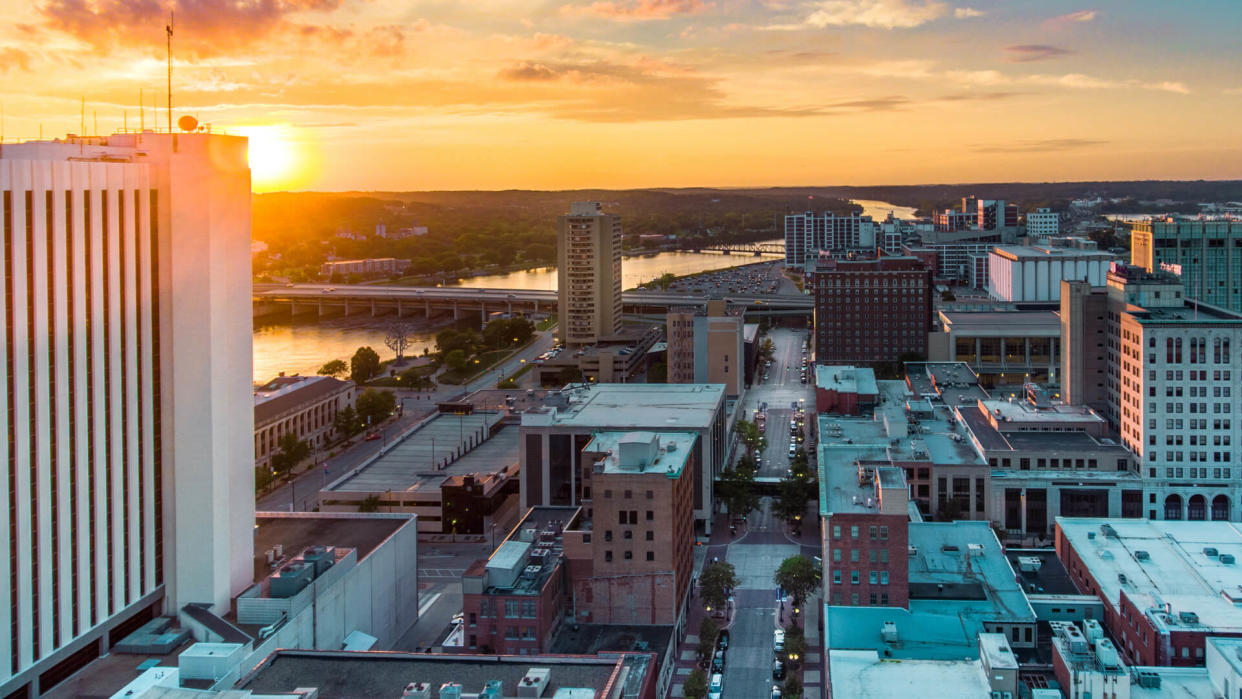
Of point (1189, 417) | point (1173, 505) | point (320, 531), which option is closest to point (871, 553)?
point (320, 531)

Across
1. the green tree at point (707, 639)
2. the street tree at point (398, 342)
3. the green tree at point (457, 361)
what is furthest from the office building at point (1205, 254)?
the street tree at point (398, 342)

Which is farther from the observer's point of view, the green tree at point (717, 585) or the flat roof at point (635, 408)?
the flat roof at point (635, 408)

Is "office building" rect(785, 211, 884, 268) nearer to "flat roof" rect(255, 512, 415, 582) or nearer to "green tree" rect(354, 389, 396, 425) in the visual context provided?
"green tree" rect(354, 389, 396, 425)

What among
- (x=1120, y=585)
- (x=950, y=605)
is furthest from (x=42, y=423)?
(x=1120, y=585)

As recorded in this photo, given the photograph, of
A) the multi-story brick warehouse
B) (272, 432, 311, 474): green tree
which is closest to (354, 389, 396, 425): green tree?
(272, 432, 311, 474): green tree

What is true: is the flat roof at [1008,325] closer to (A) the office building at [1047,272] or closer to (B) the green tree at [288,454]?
(A) the office building at [1047,272]

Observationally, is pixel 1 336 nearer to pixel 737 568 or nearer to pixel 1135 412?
pixel 737 568
